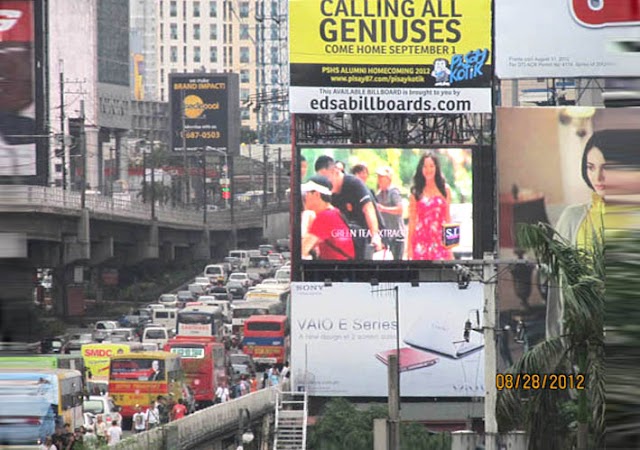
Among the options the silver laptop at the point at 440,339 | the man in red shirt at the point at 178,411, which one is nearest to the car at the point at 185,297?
the silver laptop at the point at 440,339

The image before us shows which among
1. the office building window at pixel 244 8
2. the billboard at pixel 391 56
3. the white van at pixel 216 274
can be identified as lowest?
the white van at pixel 216 274

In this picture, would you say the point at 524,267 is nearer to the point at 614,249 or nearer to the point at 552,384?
the point at 552,384

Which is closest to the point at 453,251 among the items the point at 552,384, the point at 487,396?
the point at 487,396

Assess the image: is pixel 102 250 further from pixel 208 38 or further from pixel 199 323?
pixel 208 38

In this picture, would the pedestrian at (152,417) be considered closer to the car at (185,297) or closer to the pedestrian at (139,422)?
the pedestrian at (139,422)

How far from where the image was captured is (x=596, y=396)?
534 inches

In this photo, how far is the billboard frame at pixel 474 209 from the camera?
4488cm

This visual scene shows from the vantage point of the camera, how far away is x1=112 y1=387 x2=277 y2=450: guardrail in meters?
29.1

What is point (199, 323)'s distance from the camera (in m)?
57.4

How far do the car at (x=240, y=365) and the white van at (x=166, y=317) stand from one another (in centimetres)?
1015

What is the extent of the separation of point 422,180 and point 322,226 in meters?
2.80

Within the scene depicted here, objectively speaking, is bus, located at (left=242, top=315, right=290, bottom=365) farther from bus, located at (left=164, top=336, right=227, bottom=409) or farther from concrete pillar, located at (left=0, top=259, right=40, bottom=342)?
concrete pillar, located at (left=0, top=259, right=40, bottom=342)

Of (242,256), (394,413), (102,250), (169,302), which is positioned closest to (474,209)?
(394,413)

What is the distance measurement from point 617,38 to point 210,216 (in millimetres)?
104062
